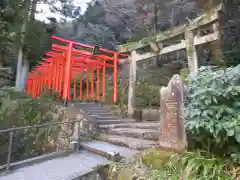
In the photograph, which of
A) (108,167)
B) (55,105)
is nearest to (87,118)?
(55,105)

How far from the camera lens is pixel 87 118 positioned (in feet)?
16.2

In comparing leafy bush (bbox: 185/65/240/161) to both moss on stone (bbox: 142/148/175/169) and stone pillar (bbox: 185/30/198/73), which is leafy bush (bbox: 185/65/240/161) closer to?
moss on stone (bbox: 142/148/175/169)

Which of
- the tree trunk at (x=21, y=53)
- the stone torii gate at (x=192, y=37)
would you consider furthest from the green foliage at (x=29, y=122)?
the tree trunk at (x=21, y=53)

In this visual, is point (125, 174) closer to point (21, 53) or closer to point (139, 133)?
point (139, 133)

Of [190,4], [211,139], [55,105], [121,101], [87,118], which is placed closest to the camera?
[211,139]

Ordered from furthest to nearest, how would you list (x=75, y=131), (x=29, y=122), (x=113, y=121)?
1. (x=29, y=122)
2. (x=113, y=121)
3. (x=75, y=131)

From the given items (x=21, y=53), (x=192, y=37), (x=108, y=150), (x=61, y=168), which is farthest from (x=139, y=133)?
(x=21, y=53)

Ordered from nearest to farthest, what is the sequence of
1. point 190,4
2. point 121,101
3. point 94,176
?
point 94,176
point 121,101
point 190,4

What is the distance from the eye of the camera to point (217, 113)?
2.39 metres

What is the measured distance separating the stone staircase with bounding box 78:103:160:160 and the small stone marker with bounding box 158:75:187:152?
72 cm

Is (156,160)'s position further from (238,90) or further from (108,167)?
(238,90)

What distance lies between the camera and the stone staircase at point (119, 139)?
3.59 metres

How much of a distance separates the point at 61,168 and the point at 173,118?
2.00m

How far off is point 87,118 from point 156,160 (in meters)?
2.58
